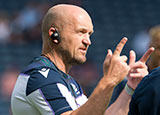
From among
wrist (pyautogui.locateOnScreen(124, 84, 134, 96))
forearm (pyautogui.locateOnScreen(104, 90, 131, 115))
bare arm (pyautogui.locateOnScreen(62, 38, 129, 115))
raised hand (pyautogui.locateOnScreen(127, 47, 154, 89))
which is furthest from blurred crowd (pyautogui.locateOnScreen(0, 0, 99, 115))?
bare arm (pyautogui.locateOnScreen(62, 38, 129, 115))

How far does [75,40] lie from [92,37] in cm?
695

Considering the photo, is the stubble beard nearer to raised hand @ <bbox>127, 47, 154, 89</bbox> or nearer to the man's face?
the man's face

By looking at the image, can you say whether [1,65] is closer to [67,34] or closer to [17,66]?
[17,66]

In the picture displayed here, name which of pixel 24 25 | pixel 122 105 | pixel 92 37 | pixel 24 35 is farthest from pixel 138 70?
pixel 92 37

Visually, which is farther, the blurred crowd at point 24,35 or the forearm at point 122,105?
the blurred crowd at point 24,35

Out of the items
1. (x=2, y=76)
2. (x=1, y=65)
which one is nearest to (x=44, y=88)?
(x=2, y=76)

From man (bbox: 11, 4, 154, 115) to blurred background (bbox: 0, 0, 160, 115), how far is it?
195 inches

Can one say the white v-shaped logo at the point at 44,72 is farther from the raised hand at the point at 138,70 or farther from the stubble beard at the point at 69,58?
the raised hand at the point at 138,70

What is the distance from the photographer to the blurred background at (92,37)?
8.02m

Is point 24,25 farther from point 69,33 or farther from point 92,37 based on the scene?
point 69,33

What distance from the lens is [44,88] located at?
229cm

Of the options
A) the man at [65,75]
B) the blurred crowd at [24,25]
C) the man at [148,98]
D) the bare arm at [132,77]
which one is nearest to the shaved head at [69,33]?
the man at [65,75]

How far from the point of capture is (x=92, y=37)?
9477 millimetres

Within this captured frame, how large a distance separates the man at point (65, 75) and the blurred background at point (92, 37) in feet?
16.3
